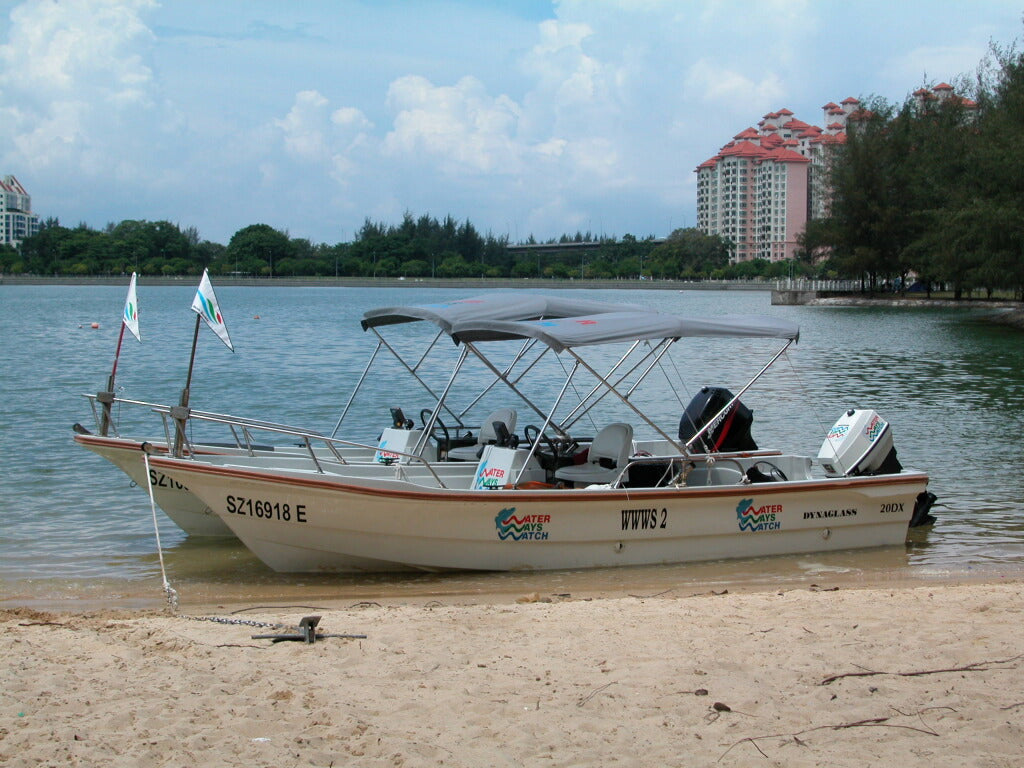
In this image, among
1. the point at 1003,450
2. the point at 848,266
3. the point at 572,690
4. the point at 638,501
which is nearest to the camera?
the point at 572,690

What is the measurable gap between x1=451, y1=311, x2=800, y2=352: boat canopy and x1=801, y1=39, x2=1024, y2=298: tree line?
136 ft

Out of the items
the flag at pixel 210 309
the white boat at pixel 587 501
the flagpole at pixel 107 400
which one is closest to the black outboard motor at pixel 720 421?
the white boat at pixel 587 501

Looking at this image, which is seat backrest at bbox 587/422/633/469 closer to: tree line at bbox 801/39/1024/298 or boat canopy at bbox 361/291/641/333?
boat canopy at bbox 361/291/641/333

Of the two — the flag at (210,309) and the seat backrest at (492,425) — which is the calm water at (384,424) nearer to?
the seat backrest at (492,425)

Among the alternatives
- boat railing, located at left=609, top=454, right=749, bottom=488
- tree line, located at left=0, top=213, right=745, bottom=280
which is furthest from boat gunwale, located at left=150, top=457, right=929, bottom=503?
tree line, located at left=0, top=213, right=745, bottom=280

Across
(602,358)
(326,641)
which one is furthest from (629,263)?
(326,641)

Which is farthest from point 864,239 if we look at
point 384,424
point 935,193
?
point 384,424

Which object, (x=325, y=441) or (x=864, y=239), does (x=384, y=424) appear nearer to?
(x=325, y=441)

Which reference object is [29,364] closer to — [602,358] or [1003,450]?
[602,358]

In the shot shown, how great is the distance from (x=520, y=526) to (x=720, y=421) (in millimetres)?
3233

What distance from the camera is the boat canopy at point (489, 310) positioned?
10.8 m

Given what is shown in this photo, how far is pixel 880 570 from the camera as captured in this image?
10875mm

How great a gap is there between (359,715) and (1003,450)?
53.3 feet

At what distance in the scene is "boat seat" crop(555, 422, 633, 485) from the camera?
1088 cm
